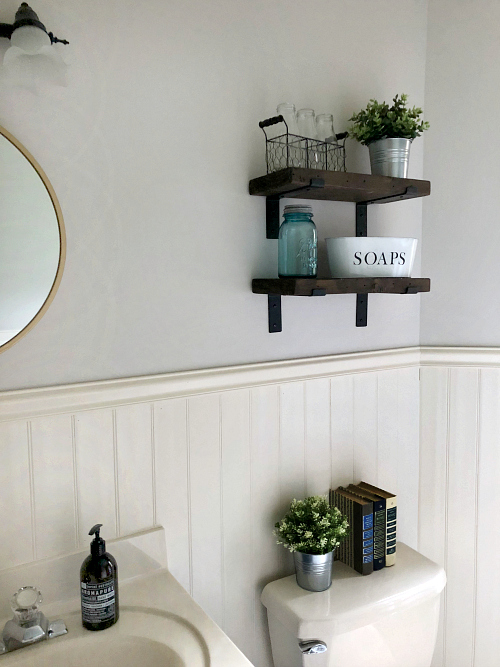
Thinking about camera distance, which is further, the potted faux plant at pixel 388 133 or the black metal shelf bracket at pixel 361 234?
the black metal shelf bracket at pixel 361 234

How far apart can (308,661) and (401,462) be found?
2.21 feet

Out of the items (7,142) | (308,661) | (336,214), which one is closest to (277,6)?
(336,214)

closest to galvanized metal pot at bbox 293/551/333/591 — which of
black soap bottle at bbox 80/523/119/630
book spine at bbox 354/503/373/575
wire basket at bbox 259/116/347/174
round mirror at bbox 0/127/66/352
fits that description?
book spine at bbox 354/503/373/575

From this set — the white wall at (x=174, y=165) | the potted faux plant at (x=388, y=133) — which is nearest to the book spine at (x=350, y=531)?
the white wall at (x=174, y=165)

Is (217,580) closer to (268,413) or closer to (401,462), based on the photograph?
(268,413)

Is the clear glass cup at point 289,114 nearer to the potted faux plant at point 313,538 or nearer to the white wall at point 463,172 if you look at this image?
the white wall at point 463,172

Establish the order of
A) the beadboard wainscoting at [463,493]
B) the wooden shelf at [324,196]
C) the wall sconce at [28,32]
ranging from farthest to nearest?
1. the beadboard wainscoting at [463,493]
2. the wooden shelf at [324,196]
3. the wall sconce at [28,32]

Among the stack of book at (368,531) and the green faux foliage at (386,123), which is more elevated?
the green faux foliage at (386,123)

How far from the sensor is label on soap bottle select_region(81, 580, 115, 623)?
1079mm

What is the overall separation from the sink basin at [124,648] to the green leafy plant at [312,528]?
1.23 feet

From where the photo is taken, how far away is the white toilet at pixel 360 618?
4.30 feet

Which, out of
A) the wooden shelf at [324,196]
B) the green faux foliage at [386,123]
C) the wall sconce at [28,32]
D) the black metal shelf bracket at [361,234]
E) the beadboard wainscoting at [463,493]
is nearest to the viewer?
the wall sconce at [28,32]

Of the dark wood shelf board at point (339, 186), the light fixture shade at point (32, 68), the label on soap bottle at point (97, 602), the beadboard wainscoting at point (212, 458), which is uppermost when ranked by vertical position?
the light fixture shade at point (32, 68)

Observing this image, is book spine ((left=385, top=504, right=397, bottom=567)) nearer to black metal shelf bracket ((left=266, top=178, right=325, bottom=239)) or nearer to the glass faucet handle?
black metal shelf bracket ((left=266, top=178, right=325, bottom=239))
